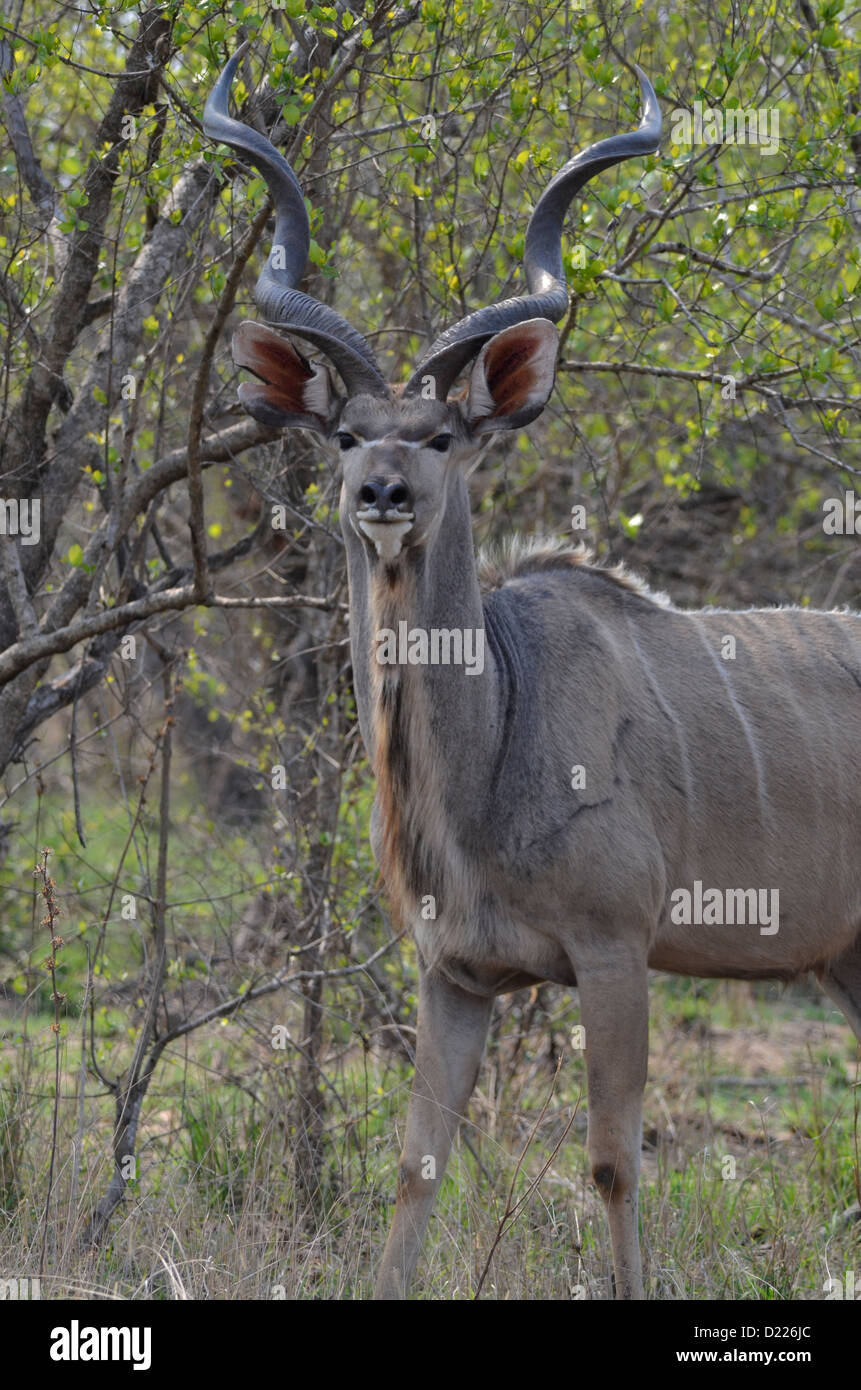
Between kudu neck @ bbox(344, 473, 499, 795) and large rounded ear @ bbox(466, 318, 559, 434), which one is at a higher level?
large rounded ear @ bbox(466, 318, 559, 434)

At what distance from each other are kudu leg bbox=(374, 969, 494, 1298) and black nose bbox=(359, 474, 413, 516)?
1161 millimetres

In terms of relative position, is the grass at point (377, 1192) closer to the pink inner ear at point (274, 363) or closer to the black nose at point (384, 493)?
the black nose at point (384, 493)

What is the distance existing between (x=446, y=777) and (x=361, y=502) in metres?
0.66

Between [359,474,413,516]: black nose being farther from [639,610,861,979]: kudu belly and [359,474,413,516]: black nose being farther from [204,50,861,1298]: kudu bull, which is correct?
[639,610,861,979]: kudu belly

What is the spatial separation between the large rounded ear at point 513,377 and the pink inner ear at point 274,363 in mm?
393

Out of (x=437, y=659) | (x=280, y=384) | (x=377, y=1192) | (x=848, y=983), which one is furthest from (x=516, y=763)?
(x=377, y=1192)

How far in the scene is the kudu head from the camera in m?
3.24

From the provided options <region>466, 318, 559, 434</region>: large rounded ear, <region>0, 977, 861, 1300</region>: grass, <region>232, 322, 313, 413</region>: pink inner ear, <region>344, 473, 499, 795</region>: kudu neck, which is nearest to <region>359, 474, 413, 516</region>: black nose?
<region>344, 473, 499, 795</region>: kudu neck

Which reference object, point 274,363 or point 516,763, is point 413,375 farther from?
point 516,763

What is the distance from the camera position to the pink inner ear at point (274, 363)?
3461 mm

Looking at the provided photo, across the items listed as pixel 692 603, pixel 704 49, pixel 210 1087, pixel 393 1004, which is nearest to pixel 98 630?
pixel 210 1087

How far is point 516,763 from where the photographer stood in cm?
345

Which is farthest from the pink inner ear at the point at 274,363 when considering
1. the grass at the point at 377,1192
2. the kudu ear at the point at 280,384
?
the grass at the point at 377,1192

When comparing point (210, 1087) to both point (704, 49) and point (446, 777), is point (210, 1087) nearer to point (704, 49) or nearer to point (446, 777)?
point (446, 777)
